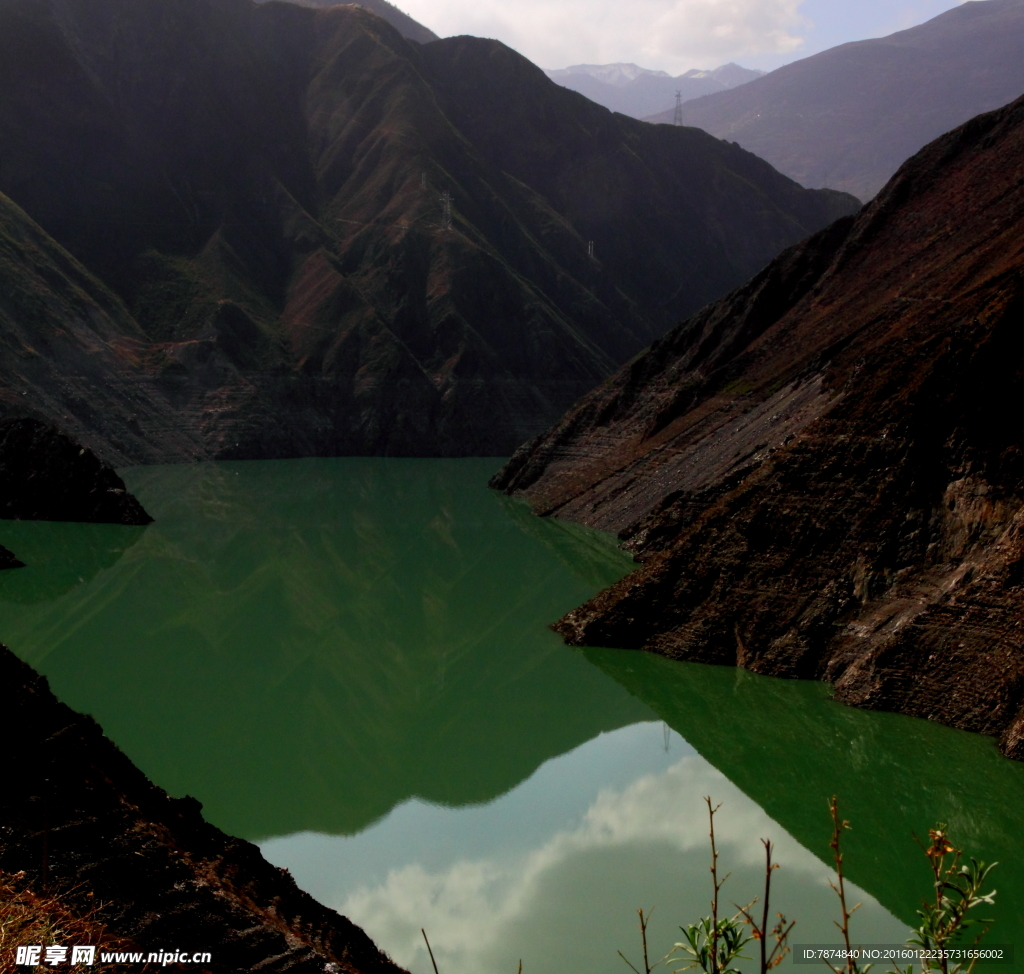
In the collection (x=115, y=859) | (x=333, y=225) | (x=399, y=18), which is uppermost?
(x=399, y=18)

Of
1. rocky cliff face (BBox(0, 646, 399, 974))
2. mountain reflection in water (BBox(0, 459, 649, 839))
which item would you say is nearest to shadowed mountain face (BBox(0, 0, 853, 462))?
mountain reflection in water (BBox(0, 459, 649, 839))

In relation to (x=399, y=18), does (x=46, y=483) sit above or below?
below

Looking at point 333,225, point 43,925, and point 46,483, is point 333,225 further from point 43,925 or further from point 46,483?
point 43,925

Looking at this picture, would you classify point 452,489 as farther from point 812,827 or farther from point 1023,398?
point 812,827

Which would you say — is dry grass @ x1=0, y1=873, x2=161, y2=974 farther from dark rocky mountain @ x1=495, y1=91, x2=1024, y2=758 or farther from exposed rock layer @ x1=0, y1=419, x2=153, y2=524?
exposed rock layer @ x1=0, y1=419, x2=153, y2=524

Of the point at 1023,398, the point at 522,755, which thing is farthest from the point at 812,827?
the point at 1023,398

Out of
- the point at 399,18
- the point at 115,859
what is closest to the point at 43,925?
the point at 115,859
